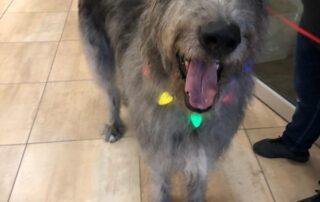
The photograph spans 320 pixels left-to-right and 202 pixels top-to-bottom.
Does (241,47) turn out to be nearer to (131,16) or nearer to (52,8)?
(131,16)

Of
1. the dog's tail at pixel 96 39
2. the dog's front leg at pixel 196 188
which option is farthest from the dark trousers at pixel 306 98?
the dog's tail at pixel 96 39

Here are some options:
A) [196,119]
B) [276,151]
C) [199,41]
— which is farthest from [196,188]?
[199,41]

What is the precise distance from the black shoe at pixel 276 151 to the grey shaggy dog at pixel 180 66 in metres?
0.57

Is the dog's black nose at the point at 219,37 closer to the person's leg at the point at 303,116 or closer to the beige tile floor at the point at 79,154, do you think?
the person's leg at the point at 303,116

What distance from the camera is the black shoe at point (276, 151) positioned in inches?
82.6

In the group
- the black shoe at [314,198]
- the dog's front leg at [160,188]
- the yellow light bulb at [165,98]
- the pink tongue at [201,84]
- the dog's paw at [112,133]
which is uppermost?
the pink tongue at [201,84]

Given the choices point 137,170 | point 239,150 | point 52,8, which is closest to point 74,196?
point 137,170

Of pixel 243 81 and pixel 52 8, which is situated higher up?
pixel 243 81

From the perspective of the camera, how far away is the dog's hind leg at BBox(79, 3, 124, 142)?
1.90 m

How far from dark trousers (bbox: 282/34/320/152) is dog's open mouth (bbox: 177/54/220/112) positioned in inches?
29.4

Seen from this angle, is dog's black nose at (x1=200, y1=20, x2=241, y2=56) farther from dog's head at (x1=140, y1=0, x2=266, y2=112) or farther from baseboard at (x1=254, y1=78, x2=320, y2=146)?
baseboard at (x1=254, y1=78, x2=320, y2=146)

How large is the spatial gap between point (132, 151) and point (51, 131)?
576 millimetres

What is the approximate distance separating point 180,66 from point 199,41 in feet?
0.54

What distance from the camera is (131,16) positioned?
157cm
